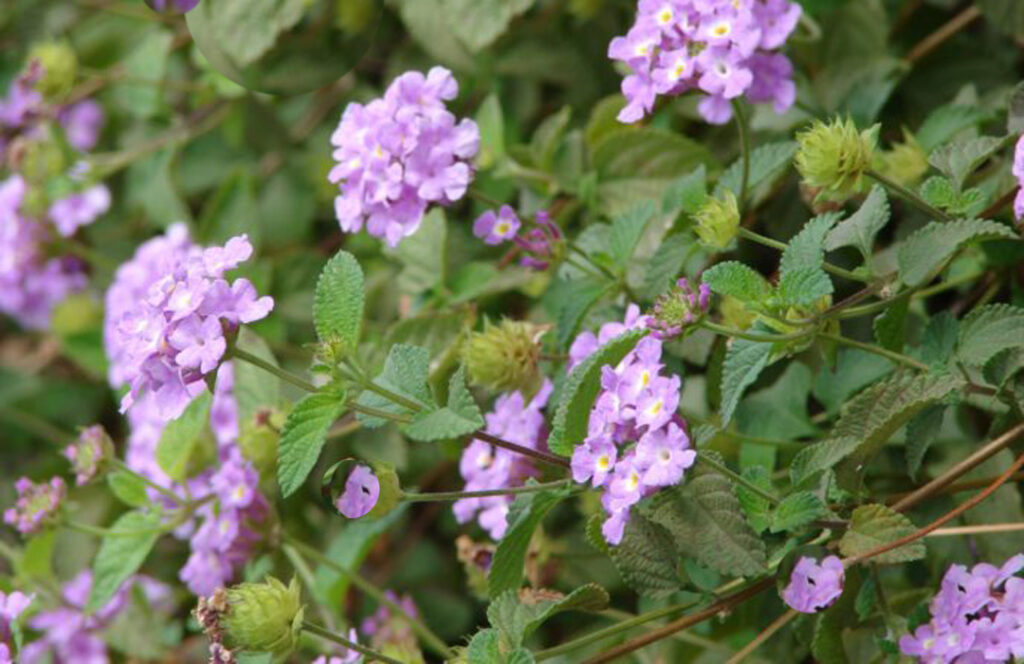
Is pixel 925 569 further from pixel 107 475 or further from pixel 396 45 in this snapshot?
pixel 396 45

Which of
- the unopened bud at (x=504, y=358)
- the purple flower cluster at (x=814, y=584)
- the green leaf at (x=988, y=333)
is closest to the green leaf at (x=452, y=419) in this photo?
the unopened bud at (x=504, y=358)

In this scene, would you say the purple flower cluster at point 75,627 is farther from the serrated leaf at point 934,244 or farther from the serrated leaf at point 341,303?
the serrated leaf at point 934,244

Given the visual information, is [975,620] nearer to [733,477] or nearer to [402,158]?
[733,477]

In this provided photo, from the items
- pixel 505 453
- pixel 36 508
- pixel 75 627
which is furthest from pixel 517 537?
pixel 75 627

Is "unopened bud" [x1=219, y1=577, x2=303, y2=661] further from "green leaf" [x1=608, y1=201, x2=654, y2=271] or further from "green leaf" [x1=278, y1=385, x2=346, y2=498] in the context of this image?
"green leaf" [x1=608, y1=201, x2=654, y2=271]

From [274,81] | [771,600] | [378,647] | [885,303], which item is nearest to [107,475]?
[378,647]
